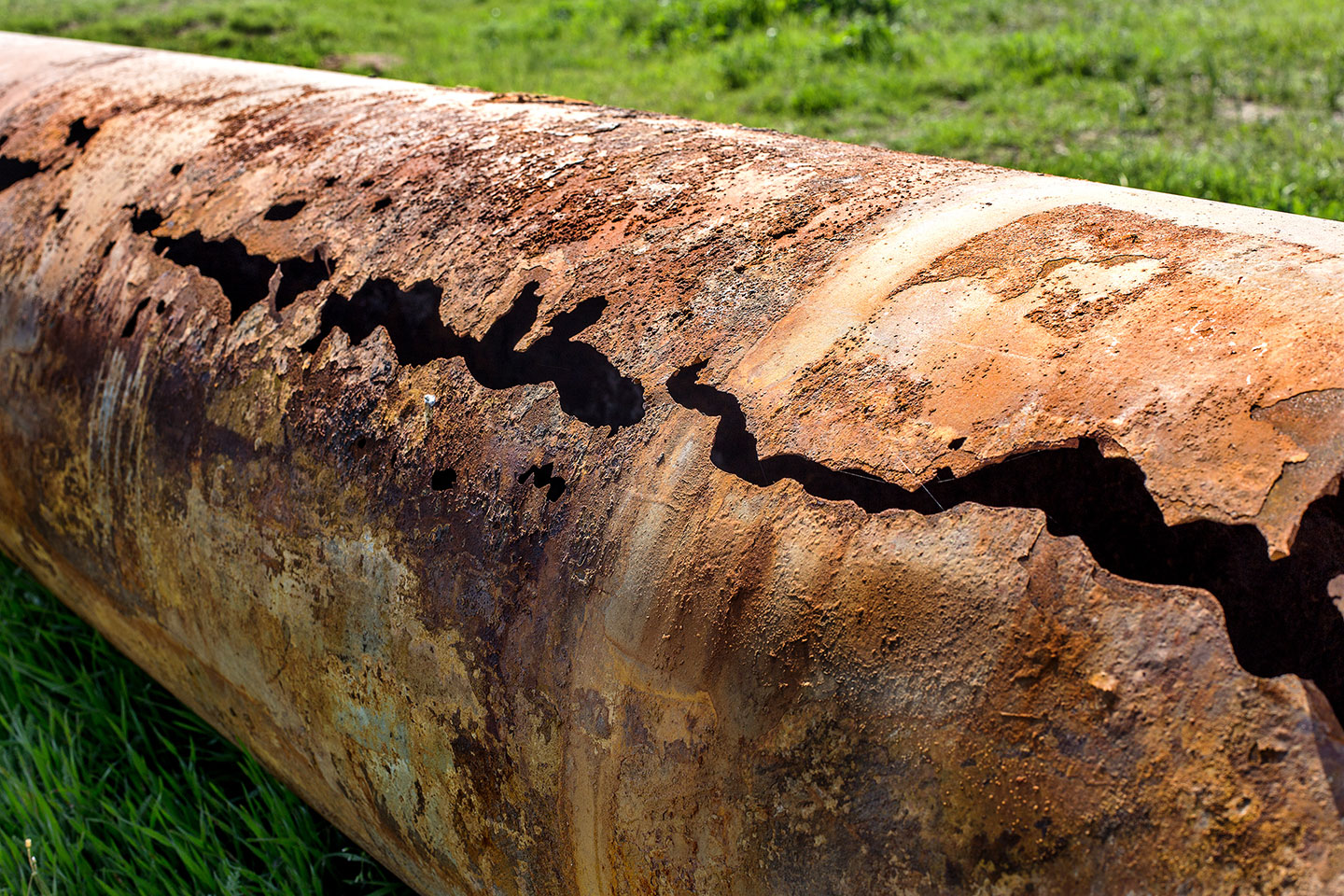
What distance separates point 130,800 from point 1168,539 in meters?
1.84

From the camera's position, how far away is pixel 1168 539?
713 millimetres

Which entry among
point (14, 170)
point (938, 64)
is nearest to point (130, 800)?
point (14, 170)

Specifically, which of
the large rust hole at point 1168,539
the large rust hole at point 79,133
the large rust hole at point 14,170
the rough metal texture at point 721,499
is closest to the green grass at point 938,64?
the rough metal texture at point 721,499

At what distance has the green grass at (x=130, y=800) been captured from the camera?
164cm

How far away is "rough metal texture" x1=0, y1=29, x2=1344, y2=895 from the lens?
2.25 feet

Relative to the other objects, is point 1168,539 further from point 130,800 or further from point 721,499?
point 130,800

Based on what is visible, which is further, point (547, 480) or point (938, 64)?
point (938, 64)

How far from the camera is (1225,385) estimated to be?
2.40ft

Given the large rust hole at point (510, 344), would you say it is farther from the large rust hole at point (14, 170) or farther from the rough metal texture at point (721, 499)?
the large rust hole at point (14, 170)

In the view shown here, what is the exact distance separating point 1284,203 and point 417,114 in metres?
2.79

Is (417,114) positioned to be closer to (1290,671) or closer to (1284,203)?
(1290,671)

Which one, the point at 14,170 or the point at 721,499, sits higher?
the point at 14,170

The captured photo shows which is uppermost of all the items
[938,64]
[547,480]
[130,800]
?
[547,480]

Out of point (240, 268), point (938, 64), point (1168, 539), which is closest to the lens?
point (1168, 539)
